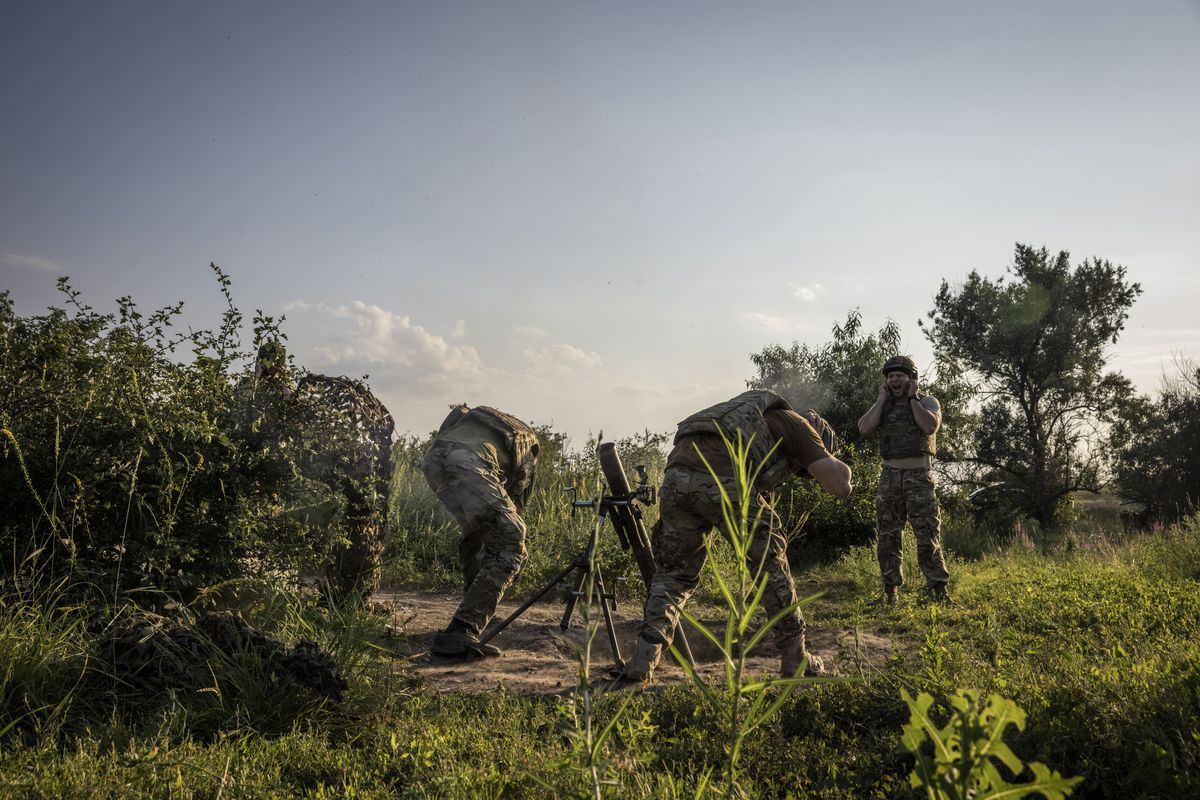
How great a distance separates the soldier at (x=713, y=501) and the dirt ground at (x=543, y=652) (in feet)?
1.09

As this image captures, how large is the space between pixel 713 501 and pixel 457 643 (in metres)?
2.25

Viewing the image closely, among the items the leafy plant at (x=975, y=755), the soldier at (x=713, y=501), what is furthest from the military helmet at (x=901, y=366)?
the leafy plant at (x=975, y=755)

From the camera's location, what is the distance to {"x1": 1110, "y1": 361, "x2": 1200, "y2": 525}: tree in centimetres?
1770

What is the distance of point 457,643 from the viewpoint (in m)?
5.22

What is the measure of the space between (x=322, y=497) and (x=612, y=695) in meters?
2.23

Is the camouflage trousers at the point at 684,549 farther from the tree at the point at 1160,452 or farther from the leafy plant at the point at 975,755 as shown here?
the tree at the point at 1160,452

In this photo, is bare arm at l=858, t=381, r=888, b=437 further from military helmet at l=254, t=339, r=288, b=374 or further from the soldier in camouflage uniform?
military helmet at l=254, t=339, r=288, b=374

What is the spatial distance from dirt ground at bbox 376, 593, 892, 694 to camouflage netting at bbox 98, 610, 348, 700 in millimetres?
585

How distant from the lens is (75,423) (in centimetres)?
405

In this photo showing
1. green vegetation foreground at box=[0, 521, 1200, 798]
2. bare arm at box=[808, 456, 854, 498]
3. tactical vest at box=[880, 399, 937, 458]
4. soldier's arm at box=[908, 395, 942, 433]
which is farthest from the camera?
tactical vest at box=[880, 399, 937, 458]

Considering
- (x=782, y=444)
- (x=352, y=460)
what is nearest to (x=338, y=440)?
(x=352, y=460)

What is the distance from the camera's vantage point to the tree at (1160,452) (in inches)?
697

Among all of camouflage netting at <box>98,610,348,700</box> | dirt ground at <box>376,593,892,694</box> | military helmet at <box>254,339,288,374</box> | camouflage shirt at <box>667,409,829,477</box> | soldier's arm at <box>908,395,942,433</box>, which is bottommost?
dirt ground at <box>376,593,892,694</box>

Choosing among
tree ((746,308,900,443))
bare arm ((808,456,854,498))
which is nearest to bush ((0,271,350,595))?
bare arm ((808,456,854,498))
